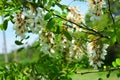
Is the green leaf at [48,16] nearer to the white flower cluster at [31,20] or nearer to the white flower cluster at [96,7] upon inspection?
the white flower cluster at [31,20]

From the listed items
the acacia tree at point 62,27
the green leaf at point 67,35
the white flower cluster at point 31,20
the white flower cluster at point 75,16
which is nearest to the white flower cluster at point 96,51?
the acacia tree at point 62,27

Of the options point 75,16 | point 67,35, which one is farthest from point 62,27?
point 75,16

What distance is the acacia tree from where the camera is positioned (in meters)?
3.93

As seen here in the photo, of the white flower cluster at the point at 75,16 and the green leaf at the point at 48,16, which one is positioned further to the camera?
the white flower cluster at the point at 75,16

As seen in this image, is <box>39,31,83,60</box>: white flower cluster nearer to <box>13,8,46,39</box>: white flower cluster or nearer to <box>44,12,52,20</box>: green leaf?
<box>13,8,46,39</box>: white flower cluster

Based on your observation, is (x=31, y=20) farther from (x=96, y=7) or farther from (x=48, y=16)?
(x=96, y=7)

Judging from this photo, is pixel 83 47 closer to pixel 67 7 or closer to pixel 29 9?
pixel 67 7

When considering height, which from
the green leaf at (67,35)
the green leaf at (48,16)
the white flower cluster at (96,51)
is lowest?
the white flower cluster at (96,51)

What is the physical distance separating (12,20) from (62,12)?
516 mm

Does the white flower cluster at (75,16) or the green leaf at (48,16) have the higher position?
the green leaf at (48,16)

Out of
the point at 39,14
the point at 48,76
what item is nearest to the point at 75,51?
the point at 48,76

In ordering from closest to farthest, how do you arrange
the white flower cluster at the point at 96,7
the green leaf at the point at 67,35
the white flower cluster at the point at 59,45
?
the green leaf at the point at 67,35 → the white flower cluster at the point at 59,45 → the white flower cluster at the point at 96,7

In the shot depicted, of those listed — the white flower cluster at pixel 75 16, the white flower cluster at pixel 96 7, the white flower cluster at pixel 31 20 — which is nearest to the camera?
the white flower cluster at pixel 31 20

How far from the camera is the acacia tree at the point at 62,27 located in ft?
12.9
